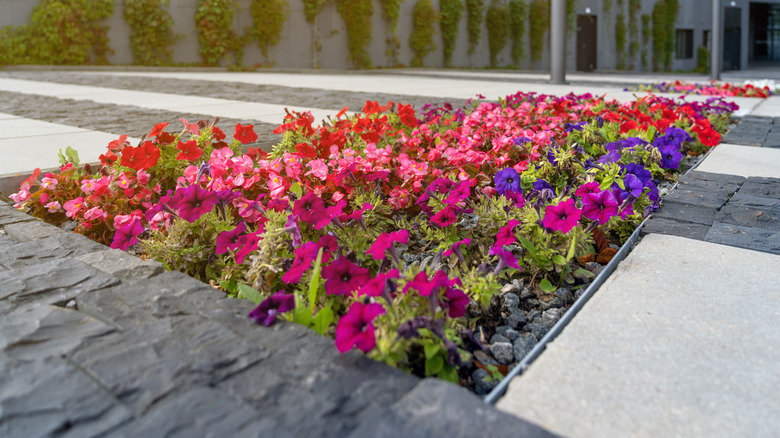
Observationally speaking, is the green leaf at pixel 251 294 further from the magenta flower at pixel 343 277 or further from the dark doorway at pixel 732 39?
the dark doorway at pixel 732 39

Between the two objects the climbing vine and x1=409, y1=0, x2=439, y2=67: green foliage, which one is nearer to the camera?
the climbing vine

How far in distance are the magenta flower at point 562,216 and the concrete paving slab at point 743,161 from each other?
156 cm

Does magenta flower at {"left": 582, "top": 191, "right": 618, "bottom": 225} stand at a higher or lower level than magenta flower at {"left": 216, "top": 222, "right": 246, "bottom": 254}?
higher

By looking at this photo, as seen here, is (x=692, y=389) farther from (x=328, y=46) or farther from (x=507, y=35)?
(x=507, y=35)

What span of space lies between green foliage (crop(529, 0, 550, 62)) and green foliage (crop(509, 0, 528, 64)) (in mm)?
370

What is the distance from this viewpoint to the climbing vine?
47.6ft

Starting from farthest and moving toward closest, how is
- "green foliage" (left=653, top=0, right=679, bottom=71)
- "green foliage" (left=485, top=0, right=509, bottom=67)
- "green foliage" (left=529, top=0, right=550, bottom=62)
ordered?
"green foliage" (left=653, top=0, right=679, bottom=71), "green foliage" (left=529, top=0, right=550, bottom=62), "green foliage" (left=485, top=0, right=509, bottom=67)

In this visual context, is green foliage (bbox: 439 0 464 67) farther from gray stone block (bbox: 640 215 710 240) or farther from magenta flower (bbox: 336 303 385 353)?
magenta flower (bbox: 336 303 385 353)

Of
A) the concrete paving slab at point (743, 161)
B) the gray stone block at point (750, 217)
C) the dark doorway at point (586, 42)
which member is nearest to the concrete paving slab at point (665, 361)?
the gray stone block at point (750, 217)

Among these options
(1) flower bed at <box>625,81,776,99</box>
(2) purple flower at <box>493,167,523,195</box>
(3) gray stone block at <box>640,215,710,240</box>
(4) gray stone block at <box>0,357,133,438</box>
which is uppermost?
(1) flower bed at <box>625,81,776,99</box>

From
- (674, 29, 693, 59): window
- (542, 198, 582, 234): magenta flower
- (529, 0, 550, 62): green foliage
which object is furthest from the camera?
(674, 29, 693, 59): window

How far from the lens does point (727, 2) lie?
2575cm

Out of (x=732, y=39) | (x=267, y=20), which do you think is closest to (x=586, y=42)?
(x=732, y=39)

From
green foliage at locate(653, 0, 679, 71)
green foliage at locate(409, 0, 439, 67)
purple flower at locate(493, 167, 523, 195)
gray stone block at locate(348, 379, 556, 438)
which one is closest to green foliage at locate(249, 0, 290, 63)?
green foliage at locate(409, 0, 439, 67)
